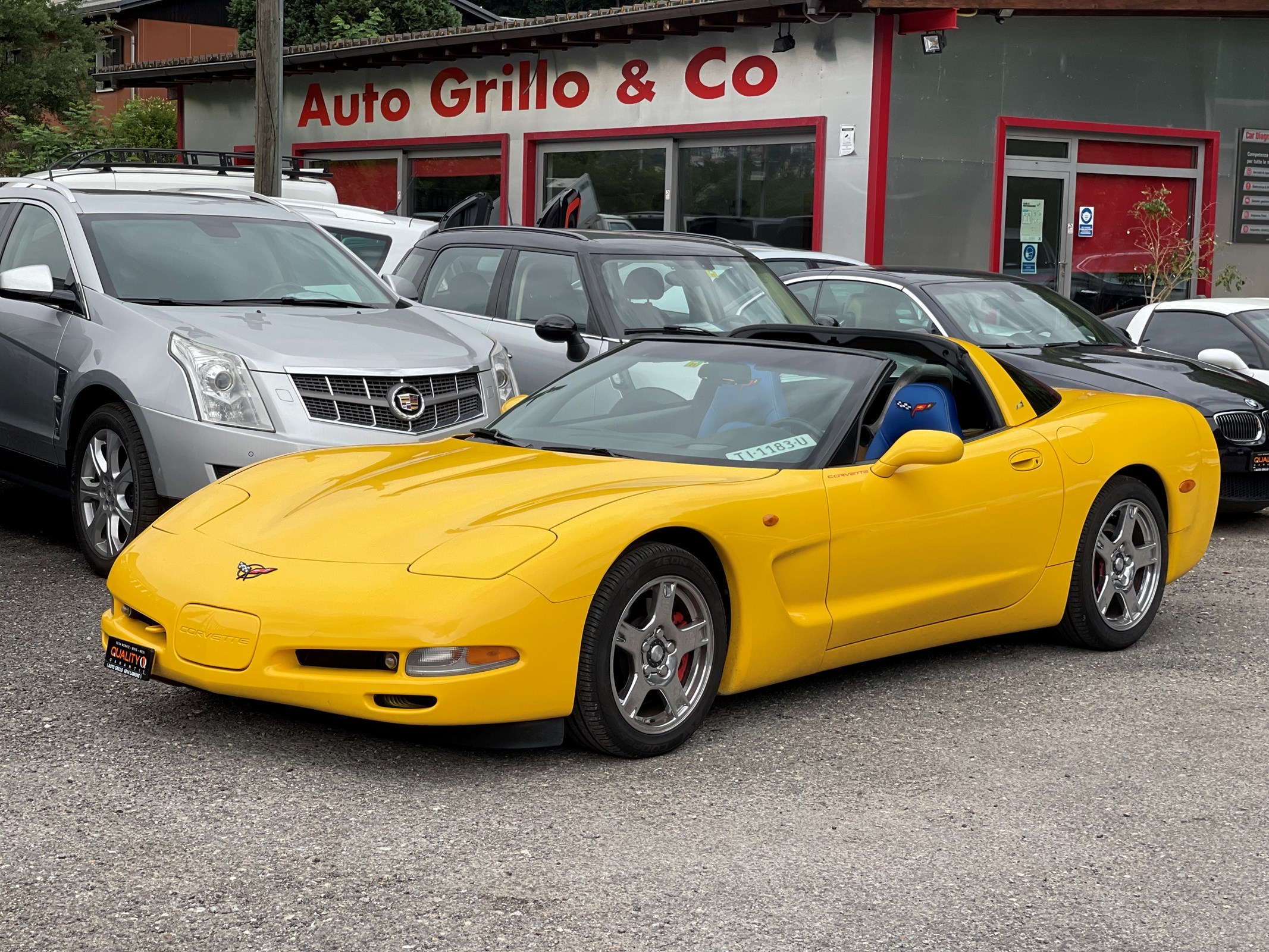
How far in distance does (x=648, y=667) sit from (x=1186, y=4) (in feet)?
53.6

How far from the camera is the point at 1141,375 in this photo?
971cm

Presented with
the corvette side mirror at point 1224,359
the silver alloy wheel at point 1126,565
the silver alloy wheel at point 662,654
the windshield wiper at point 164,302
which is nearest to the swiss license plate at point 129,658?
the silver alloy wheel at point 662,654

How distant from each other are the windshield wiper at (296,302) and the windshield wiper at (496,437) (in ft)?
8.15

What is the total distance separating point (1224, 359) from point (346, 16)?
3261 centimetres

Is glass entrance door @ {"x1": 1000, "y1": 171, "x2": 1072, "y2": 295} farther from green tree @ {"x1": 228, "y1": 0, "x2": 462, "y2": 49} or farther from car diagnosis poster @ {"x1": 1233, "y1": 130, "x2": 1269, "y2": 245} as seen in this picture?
green tree @ {"x1": 228, "y1": 0, "x2": 462, "y2": 49}

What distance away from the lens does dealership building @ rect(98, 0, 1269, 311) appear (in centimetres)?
1731

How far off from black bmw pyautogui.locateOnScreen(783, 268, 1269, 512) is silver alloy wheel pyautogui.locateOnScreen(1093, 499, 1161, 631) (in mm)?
2286

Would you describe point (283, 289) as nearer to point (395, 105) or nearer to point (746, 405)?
point (746, 405)

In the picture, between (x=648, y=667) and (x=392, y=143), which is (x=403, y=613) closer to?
(x=648, y=667)

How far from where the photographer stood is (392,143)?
23.7 m

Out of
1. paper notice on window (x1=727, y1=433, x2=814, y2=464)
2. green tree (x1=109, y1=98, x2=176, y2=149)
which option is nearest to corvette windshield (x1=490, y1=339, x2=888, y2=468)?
paper notice on window (x1=727, y1=433, x2=814, y2=464)

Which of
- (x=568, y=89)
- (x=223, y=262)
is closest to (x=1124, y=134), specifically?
(x=568, y=89)

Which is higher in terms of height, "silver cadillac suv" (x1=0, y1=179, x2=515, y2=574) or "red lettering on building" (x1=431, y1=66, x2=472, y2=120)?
"red lettering on building" (x1=431, y1=66, x2=472, y2=120)

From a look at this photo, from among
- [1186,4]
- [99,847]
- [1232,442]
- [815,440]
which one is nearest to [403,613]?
[99,847]
